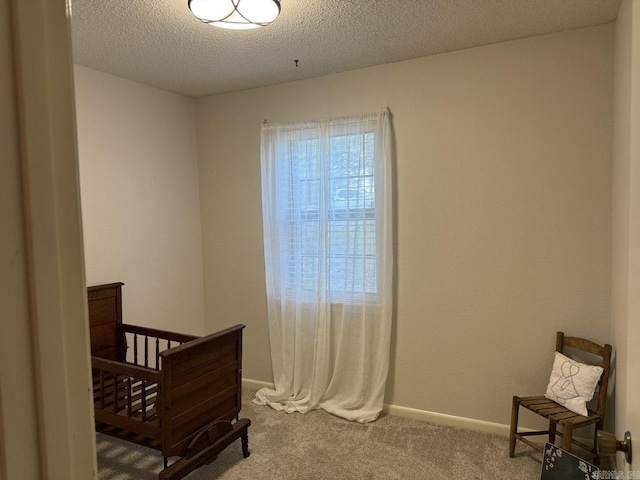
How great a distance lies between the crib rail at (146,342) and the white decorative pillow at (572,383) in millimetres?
2224

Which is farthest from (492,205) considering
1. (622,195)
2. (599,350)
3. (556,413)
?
(556,413)

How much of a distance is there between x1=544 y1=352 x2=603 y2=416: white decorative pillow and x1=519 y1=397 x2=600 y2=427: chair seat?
0.03 metres

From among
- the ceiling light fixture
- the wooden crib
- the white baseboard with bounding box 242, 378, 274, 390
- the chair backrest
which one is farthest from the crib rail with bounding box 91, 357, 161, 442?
the chair backrest

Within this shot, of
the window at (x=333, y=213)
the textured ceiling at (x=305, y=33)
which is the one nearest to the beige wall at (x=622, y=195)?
the textured ceiling at (x=305, y=33)

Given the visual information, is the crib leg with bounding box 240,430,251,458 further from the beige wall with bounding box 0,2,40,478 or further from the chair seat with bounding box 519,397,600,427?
the beige wall with bounding box 0,2,40,478

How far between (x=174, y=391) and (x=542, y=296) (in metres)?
2.24

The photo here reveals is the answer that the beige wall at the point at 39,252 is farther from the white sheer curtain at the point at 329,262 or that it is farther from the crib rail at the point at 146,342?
the white sheer curtain at the point at 329,262

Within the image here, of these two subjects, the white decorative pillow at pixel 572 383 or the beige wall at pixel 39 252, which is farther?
the white decorative pillow at pixel 572 383

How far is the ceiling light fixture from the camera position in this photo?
1994mm

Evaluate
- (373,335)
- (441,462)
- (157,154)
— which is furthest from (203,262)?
(441,462)

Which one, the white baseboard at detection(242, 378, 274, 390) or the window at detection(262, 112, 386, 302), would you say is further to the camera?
the white baseboard at detection(242, 378, 274, 390)

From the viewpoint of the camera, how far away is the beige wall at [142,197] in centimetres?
309

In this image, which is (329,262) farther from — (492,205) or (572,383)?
(572,383)

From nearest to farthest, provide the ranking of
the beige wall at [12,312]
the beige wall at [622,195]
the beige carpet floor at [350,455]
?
the beige wall at [12,312]
the beige wall at [622,195]
the beige carpet floor at [350,455]
